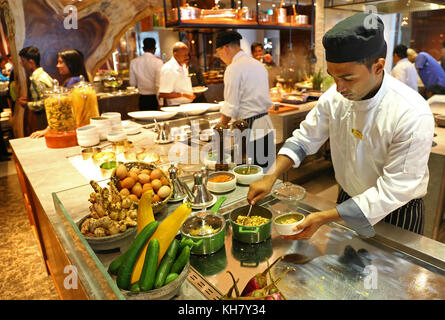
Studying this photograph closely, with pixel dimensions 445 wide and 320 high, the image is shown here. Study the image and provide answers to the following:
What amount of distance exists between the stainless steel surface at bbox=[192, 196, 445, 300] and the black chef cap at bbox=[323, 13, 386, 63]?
663mm

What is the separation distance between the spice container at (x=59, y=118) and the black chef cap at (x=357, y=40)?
7.01 ft

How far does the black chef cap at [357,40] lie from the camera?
4.00 feet

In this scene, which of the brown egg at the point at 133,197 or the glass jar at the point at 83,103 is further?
the glass jar at the point at 83,103

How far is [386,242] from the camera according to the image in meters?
1.13

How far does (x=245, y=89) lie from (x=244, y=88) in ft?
0.05

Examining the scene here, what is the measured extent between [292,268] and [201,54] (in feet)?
32.7

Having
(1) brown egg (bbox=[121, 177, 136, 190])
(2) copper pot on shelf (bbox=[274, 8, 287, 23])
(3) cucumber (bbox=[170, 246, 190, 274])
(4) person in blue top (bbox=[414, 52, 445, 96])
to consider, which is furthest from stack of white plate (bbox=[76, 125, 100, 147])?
(4) person in blue top (bbox=[414, 52, 445, 96])

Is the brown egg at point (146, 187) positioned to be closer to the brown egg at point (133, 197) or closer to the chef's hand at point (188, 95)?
the brown egg at point (133, 197)

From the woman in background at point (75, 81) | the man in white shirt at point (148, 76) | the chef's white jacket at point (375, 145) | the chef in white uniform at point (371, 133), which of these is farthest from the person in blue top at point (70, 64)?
the chef in white uniform at point (371, 133)

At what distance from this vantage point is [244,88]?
3479mm

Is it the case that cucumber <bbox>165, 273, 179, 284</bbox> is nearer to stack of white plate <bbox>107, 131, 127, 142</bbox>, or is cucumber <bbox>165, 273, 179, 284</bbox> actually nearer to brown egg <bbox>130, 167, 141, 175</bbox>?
brown egg <bbox>130, 167, 141, 175</bbox>

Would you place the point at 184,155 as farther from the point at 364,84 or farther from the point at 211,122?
the point at 364,84

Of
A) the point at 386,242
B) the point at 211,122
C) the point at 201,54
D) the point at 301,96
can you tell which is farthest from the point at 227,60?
the point at 201,54

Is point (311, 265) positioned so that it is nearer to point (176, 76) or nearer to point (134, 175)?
point (134, 175)
